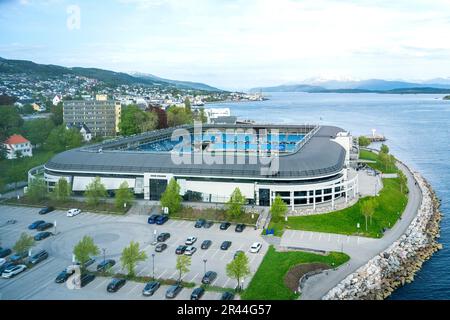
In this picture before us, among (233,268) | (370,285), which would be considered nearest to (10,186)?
(233,268)

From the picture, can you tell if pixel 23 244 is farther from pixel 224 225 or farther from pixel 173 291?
pixel 224 225

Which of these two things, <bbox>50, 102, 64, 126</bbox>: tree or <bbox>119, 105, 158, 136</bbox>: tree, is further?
<bbox>50, 102, 64, 126</bbox>: tree

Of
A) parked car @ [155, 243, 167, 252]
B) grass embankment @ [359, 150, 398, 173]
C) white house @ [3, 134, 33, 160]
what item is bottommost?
parked car @ [155, 243, 167, 252]

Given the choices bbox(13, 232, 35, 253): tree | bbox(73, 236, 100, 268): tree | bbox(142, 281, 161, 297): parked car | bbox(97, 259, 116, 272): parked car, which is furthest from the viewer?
bbox(13, 232, 35, 253): tree

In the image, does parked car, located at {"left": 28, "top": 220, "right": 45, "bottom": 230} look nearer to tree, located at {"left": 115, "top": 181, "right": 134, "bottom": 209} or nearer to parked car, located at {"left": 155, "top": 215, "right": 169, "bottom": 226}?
tree, located at {"left": 115, "top": 181, "right": 134, "bottom": 209}

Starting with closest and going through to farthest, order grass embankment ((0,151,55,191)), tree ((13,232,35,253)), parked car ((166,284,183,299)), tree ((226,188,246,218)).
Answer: parked car ((166,284,183,299)), tree ((13,232,35,253)), tree ((226,188,246,218)), grass embankment ((0,151,55,191))

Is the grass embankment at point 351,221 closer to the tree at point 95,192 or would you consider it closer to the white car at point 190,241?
the white car at point 190,241

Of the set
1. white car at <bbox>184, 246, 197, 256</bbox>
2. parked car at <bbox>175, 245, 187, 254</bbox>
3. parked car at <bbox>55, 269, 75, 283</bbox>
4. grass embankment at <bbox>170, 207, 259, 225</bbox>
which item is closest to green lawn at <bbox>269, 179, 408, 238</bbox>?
grass embankment at <bbox>170, 207, 259, 225</bbox>
